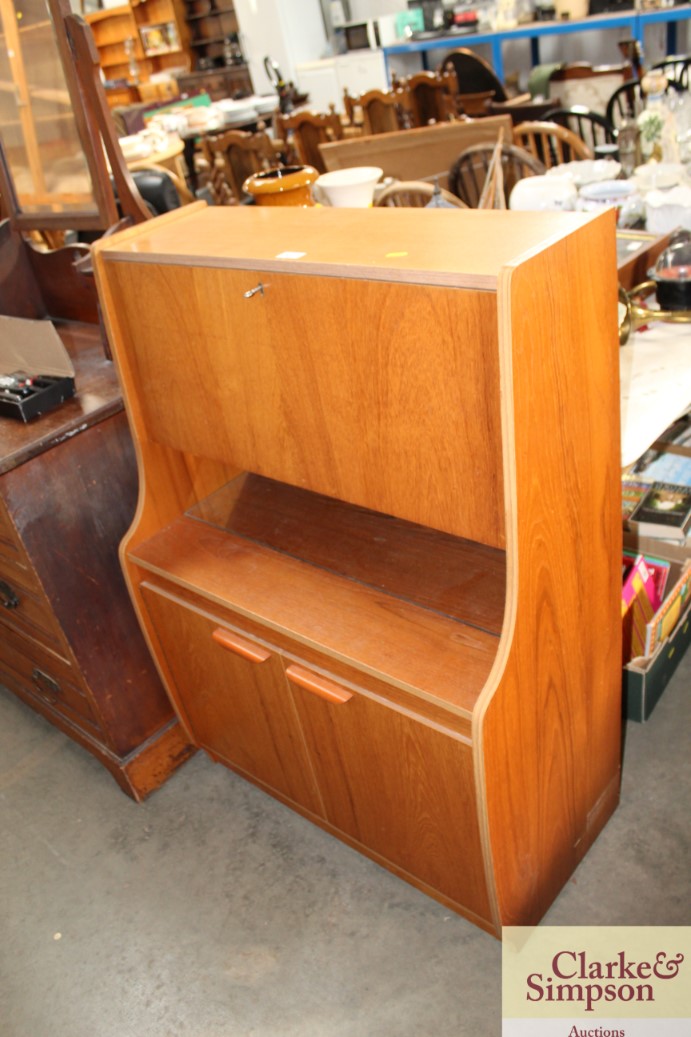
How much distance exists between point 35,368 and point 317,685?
3.12 feet

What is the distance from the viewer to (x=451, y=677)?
1257mm

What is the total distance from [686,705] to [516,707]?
930 millimetres

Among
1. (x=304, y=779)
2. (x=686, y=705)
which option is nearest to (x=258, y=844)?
(x=304, y=779)

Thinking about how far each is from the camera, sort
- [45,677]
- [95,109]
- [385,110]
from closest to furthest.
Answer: [95,109], [45,677], [385,110]

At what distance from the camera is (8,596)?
1930mm

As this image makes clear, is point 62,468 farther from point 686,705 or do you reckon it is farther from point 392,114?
point 392,114

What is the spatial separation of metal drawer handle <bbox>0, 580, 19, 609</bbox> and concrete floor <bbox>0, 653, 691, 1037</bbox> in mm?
504

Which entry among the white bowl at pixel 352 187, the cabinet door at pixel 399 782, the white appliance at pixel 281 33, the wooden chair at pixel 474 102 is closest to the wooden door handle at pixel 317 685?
the cabinet door at pixel 399 782

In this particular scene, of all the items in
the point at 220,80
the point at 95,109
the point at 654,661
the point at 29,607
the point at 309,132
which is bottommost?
the point at 654,661

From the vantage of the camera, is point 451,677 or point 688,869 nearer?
point 451,677

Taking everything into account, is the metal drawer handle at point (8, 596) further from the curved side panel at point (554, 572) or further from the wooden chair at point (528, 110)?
the wooden chair at point (528, 110)

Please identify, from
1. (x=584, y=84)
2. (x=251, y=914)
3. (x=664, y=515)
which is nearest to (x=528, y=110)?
(x=584, y=84)

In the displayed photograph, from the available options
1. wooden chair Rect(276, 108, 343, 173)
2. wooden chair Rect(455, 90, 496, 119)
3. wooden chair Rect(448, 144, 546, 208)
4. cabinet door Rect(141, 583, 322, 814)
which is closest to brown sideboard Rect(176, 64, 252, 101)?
wooden chair Rect(455, 90, 496, 119)

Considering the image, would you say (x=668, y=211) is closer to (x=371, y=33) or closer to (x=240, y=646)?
(x=240, y=646)
